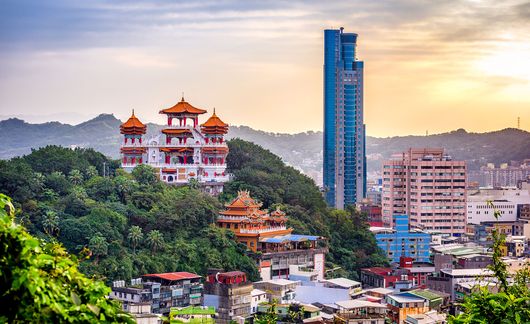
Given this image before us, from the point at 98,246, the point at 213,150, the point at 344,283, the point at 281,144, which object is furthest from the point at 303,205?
the point at 281,144

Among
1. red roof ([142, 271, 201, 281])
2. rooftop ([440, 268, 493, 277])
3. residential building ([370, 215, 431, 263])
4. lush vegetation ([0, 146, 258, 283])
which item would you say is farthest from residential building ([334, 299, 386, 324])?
residential building ([370, 215, 431, 263])

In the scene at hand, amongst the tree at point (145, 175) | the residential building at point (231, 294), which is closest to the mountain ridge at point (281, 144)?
the tree at point (145, 175)

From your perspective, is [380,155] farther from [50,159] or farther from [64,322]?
[64,322]

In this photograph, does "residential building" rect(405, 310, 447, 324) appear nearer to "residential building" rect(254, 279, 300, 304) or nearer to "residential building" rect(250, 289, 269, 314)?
"residential building" rect(254, 279, 300, 304)

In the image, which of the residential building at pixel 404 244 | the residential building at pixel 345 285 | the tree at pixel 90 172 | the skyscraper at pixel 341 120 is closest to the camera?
the residential building at pixel 345 285

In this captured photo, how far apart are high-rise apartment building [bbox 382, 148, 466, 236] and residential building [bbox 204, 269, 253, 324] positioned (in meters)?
22.9

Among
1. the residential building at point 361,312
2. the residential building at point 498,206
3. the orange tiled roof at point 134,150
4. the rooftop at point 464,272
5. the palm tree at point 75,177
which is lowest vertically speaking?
the residential building at point 361,312

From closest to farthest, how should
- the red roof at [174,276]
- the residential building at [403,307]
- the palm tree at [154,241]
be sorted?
1. the red roof at [174,276]
2. the residential building at [403,307]
3. the palm tree at [154,241]

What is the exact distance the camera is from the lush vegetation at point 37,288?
5.30m

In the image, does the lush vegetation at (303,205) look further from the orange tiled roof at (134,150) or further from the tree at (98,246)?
the tree at (98,246)

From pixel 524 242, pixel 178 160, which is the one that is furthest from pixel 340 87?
pixel 178 160

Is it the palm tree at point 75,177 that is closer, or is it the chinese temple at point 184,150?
the palm tree at point 75,177

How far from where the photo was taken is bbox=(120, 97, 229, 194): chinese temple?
111 ft

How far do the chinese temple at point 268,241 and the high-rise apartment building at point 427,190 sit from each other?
16.4 meters
